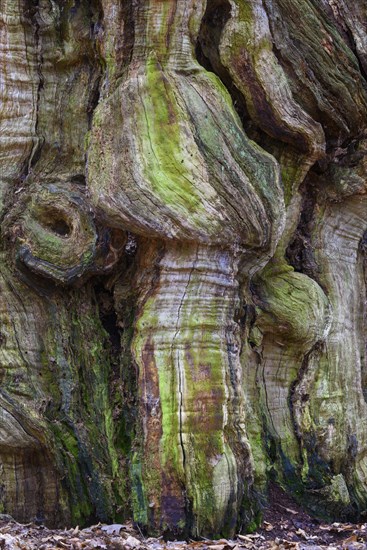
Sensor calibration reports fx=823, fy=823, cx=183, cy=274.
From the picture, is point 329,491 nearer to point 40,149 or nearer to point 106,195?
point 106,195

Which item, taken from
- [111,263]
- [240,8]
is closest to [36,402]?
[111,263]

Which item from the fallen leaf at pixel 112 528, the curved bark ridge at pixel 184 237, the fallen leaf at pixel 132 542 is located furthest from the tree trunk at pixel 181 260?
the fallen leaf at pixel 132 542

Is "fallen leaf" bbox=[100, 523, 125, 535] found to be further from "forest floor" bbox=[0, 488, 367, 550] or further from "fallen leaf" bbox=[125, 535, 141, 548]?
"fallen leaf" bbox=[125, 535, 141, 548]

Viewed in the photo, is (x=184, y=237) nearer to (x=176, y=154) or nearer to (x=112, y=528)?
(x=176, y=154)

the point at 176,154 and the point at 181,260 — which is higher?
the point at 176,154

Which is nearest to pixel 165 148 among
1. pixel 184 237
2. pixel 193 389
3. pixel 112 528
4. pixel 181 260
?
pixel 184 237

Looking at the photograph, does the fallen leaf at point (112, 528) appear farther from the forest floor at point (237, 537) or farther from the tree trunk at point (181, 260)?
the tree trunk at point (181, 260)
